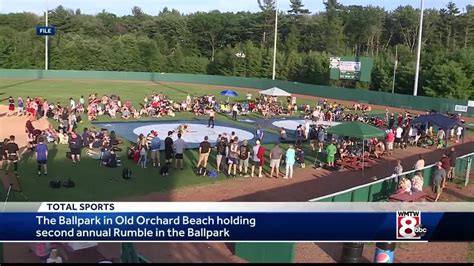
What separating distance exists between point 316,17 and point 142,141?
8042 centimetres

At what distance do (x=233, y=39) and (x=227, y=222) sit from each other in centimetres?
9242

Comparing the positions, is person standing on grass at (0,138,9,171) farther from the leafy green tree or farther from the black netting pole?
the leafy green tree

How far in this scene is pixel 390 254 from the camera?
959cm

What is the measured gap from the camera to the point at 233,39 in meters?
97.9

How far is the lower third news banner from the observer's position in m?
7.30

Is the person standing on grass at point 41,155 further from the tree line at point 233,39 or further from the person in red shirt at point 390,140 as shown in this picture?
the tree line at point 233,39

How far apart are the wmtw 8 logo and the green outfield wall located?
39.3 meters

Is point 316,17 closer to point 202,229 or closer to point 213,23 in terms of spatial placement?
point 213,23

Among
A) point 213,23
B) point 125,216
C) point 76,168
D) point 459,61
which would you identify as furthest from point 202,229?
point 213,23

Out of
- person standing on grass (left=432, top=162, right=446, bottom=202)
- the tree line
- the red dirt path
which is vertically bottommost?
the red dirt path

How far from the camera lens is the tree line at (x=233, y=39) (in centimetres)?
7594

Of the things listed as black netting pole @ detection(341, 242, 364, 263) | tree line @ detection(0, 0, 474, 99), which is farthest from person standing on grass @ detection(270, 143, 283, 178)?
tree line @ detection(0, 0, 474, 99)

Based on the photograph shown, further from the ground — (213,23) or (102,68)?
(213,23)

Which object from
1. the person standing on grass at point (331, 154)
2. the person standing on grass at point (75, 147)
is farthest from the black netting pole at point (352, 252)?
the person standing on grass at point (75, 147)
